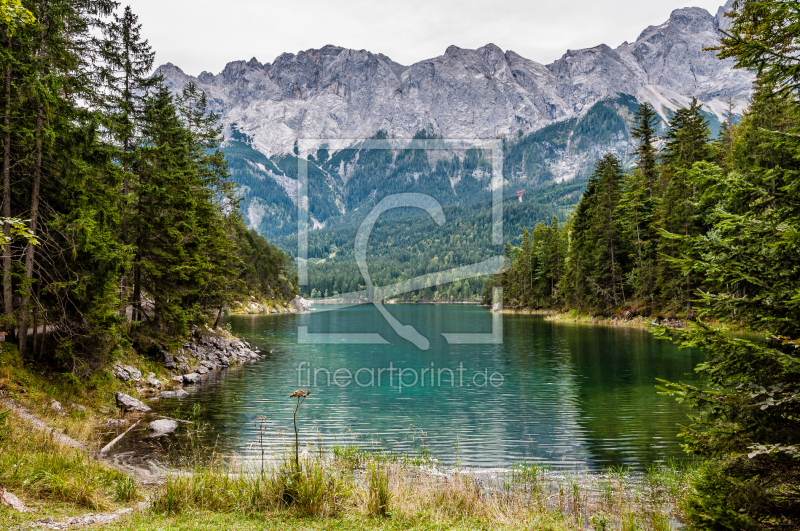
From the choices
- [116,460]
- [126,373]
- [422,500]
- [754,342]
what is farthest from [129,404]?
[754,342]

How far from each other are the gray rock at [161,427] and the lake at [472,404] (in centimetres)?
131

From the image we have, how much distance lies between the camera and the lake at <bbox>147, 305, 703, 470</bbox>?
15922 millimetres

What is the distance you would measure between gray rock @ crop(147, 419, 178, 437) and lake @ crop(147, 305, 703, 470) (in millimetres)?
1310

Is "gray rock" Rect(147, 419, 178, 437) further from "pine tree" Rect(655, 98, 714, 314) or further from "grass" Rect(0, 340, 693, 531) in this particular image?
"pine tree" Rect(655, 98, 714, 314)

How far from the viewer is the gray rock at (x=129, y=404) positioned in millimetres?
19289

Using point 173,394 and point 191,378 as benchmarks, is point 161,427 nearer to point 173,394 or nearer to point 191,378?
point 173,394

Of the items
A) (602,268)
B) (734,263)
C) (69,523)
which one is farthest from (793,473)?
(602,268)

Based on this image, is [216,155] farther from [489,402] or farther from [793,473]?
[793,473]

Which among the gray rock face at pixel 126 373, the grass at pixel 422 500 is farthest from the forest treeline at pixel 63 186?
the grass at pixel 422 500

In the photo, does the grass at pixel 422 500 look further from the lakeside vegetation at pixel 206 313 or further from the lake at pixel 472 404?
the lake at pixel 472 404

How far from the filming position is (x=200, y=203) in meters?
31.3

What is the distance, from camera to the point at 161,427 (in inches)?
664

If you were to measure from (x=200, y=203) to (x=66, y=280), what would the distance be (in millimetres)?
15501

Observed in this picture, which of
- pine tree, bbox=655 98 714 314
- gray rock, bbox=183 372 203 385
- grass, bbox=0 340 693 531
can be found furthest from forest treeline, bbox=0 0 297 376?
pine tree, bbox=655 98 714 314
